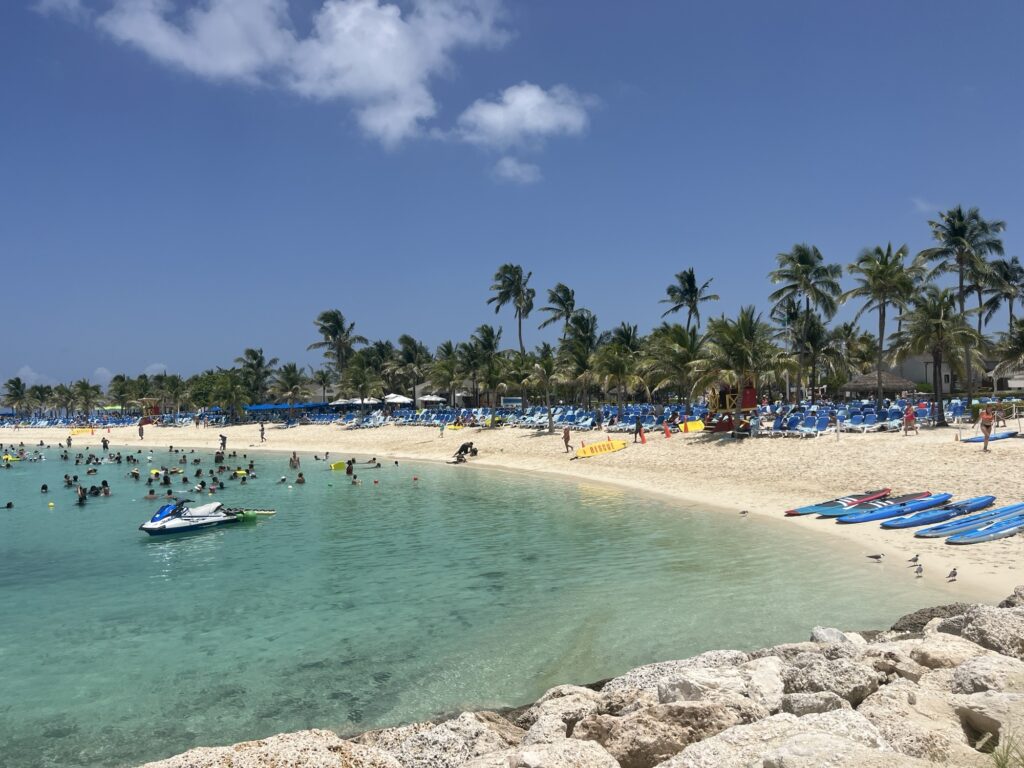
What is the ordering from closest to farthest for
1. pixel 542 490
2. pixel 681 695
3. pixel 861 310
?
pixel 681 695, pixel 542 490, pixel 861 310

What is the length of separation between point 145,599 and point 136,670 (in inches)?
157

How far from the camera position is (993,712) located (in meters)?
4.61

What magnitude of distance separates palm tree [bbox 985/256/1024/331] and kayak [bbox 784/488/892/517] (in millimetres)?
32807

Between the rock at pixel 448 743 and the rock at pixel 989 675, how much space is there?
3810mm

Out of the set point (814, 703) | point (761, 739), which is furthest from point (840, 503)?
point (761, 739)

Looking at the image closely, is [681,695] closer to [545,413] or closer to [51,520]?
[51,520]

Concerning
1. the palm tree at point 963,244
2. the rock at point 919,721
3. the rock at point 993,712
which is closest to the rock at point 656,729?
the rock at point 919,721

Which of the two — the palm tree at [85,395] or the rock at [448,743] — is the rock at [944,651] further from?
the palm tree at [85,395]

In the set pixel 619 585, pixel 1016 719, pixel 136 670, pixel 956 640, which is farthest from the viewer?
pixel 619 585

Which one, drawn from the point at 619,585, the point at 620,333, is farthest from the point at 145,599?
the point at 620,333

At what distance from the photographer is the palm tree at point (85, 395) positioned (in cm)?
10069

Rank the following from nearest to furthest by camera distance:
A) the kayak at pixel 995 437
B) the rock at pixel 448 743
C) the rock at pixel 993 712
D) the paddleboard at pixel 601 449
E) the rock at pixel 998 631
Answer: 1. the rock at pixel 993 712
2. the rock at pixel 448 743
3. the rock at pixel 998 631
4. the kayak at pixel 995 437
5. the paddleboard at pixel 601 449

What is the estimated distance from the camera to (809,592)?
457 inches

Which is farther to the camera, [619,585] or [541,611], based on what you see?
[619,585]
